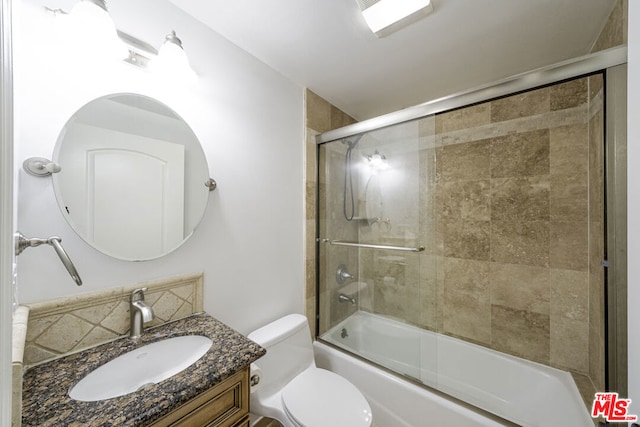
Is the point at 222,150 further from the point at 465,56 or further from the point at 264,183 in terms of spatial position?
the point at 465,56

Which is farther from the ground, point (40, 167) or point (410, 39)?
point (410, 39)

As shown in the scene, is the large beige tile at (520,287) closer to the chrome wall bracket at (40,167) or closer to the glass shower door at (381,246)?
the glass shower door at (381,246)

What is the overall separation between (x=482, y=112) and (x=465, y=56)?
0.47 meters

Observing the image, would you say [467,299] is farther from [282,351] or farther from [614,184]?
[282,351]

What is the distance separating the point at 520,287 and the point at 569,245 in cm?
38

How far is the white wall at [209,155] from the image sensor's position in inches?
29.1

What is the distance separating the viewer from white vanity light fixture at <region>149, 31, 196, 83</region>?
37.0 inches

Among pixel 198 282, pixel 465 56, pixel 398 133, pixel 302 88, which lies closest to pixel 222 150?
pixel 198 282

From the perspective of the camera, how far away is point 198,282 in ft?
3.65

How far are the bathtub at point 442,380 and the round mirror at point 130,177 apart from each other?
1.41m

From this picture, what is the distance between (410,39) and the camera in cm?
124

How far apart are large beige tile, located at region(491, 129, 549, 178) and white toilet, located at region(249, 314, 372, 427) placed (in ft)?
5.58

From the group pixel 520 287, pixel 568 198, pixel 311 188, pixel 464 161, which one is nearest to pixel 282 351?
pixel 311 188

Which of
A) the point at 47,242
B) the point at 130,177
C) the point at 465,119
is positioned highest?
the point at 465,119
